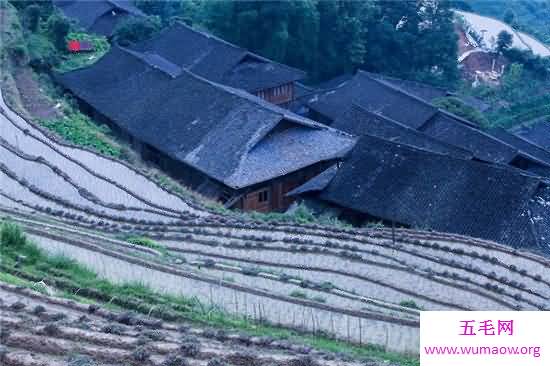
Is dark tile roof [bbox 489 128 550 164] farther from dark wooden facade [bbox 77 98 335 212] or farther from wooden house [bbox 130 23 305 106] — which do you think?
wooden house [bbox 130 23 305 106]

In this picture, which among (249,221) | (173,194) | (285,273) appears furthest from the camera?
(173,194)

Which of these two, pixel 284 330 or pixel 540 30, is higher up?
pixel 284 330

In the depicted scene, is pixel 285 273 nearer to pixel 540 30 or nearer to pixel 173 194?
pixel 173 194

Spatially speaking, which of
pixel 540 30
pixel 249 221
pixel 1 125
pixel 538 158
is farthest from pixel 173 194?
pixel 540 30

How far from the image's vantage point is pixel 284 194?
23922 mm

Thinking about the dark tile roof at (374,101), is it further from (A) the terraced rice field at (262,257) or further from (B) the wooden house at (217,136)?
(A) the terraced rice field at (262,257)

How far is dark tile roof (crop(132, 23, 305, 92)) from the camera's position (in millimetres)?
34156

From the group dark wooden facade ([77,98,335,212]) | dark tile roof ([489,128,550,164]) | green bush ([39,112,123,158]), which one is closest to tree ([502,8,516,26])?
dark tile roof ([489,128,550,164])

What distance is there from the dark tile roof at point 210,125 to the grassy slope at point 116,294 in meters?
10.2

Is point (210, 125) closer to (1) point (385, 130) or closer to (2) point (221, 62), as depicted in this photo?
(1) point (385, 130)

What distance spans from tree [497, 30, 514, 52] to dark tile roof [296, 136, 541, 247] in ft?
87.9

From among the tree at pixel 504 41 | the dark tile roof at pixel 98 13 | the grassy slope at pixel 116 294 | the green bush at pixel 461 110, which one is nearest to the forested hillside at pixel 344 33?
the dark tile roof at pixel 98 13

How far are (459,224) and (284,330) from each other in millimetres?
9976

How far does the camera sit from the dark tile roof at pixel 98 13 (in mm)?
41219
